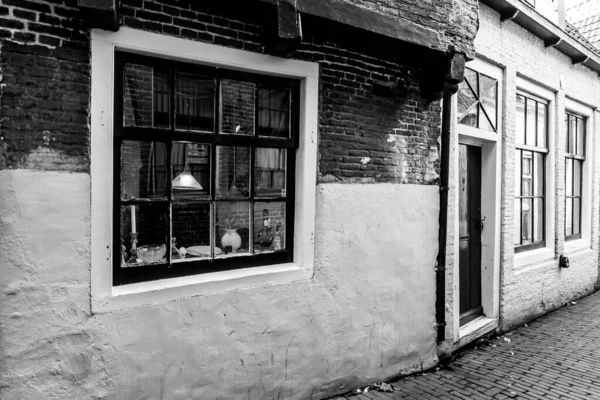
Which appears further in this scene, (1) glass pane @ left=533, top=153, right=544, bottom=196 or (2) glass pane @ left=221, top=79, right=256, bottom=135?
(1) glass pane @ left=533, top=153, right=544, bottom=196

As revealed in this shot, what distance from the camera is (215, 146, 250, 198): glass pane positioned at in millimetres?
3492

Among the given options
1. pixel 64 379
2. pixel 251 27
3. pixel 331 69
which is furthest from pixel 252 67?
pixel 64 379

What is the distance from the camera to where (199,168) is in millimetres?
3389

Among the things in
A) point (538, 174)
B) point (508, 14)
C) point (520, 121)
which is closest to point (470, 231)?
point (520, 121)

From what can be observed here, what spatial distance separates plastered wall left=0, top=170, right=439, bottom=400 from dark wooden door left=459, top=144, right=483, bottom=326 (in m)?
1.20

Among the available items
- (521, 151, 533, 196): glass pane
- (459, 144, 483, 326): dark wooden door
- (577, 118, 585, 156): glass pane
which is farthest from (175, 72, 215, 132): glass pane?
(577, 118, 585, 156): glass pane

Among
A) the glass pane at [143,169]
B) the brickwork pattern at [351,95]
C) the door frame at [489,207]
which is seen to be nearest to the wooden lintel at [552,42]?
the door frame at [489,207]

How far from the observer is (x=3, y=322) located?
2.50 metres

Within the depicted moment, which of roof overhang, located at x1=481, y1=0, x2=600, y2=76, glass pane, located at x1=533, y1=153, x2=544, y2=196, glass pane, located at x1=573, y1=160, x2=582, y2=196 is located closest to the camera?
roof overhang, located at x1=481, y1=0, x2=600, y2=76

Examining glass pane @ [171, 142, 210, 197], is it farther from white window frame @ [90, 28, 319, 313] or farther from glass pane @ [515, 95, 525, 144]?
glass pane @ [515, 95, 525, 144]

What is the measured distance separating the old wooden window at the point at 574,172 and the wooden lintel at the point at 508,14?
10.7ft

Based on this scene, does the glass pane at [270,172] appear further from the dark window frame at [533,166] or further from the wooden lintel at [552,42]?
the wooden lintel at [552,42]

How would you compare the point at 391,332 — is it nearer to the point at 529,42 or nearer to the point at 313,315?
the point at 313,315

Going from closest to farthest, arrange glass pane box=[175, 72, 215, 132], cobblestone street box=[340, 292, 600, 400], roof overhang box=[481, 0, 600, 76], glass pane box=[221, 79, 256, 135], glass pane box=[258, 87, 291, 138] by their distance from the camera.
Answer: glass pane box=[175, 72, 215, 132] → glass pane box=[221, 79, 256, 135] → glass pane box=[258, 87, 291, 138] → cobblestone street box=[340, 292, 600, 400] → roof overhang box=[481, 0, 600, 76]
